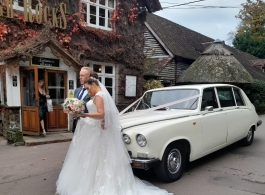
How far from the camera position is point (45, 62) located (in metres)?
8.34

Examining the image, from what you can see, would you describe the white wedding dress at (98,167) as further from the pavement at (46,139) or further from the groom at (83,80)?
the pavement at (46,139)

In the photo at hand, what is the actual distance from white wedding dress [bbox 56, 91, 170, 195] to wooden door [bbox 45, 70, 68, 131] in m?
5.14

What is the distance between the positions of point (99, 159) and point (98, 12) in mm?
8062

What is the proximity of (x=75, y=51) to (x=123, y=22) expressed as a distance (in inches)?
114

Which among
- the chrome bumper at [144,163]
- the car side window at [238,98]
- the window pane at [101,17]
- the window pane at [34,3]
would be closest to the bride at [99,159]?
the chrome bumper at [144,163]

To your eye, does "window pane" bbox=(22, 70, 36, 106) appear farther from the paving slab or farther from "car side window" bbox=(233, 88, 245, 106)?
"car side window" bbox=(233, 88, 245, 106)

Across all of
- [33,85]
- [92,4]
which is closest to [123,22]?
[92,4]

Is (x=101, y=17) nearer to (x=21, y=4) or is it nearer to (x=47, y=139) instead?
(x=21, y=4)

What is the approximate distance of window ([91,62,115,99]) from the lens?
34.5 feet

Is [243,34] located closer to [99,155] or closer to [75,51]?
[75,51]

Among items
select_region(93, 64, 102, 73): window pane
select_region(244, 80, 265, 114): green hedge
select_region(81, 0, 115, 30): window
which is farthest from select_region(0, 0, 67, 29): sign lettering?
select_region(244, 80, 265, 114): green hedge

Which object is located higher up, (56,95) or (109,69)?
(109,69)

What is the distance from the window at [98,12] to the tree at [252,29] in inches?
1107

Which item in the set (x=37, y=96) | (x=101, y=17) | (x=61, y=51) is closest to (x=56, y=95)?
(x=37, y=96)
